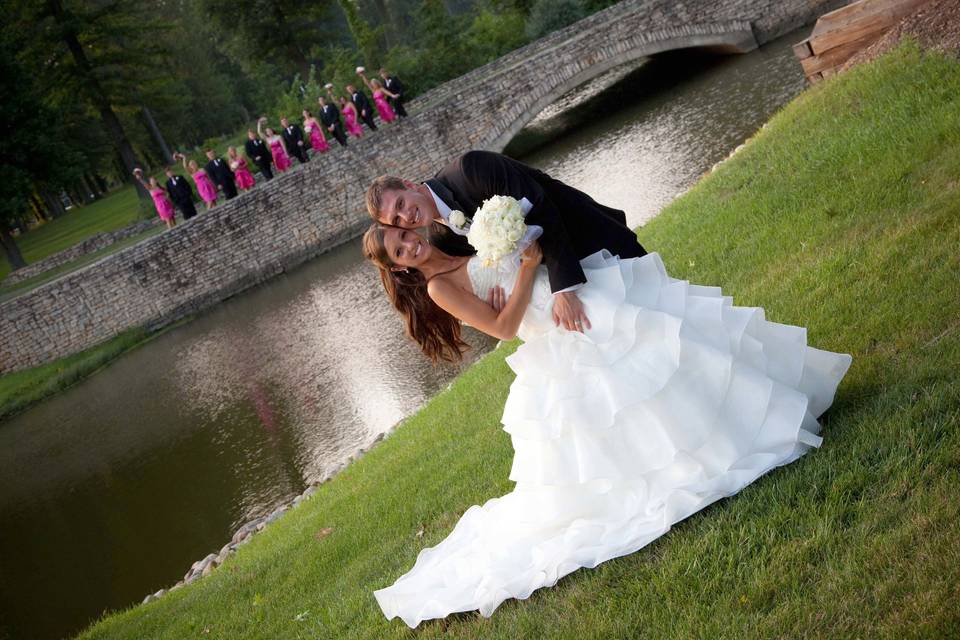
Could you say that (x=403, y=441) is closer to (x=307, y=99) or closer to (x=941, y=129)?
(x=941, y=129)

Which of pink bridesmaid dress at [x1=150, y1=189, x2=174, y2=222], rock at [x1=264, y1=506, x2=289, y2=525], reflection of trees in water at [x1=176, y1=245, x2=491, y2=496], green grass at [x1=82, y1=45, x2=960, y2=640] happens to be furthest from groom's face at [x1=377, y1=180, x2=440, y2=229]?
pink bridesmaid dress at [x1=150, y1=189, x2=174, y2=222]

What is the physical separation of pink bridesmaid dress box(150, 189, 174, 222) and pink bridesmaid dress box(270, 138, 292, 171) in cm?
342

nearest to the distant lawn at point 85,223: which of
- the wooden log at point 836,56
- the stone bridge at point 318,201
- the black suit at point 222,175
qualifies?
the black suit at point 222,175

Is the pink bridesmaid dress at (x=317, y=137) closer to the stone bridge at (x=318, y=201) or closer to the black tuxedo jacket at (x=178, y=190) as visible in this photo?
the stone bridge at (x=318, y=201)

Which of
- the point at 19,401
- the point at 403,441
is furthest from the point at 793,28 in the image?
the point at 19,401

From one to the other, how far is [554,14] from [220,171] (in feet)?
53.8

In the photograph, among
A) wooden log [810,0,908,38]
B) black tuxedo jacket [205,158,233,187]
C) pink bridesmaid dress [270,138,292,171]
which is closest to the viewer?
wooden log [810,0,908,38]

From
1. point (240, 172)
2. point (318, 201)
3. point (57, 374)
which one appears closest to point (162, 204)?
point (240, 172)

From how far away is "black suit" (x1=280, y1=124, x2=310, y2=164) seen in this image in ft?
78.6

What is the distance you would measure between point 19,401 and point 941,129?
20.0m

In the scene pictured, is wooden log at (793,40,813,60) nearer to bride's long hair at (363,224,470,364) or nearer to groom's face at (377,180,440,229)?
bride's long hair at (363,224,470,364)

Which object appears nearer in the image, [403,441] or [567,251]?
[567,251]

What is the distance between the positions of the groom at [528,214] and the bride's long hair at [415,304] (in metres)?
0.16

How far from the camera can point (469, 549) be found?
403 centimetres
